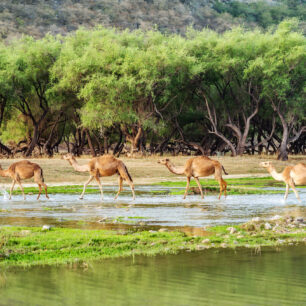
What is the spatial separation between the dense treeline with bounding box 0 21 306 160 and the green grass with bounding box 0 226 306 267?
102 ft

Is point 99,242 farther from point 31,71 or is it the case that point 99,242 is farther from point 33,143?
point 33,143

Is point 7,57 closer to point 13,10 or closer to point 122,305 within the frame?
point 122,305

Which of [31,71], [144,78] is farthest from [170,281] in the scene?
[31,71]

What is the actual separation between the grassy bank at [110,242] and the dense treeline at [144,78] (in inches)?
1216

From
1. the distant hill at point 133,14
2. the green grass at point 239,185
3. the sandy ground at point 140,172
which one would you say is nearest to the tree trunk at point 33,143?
the sandy ground at point 140,172

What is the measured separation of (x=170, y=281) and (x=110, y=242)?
2.86 metres

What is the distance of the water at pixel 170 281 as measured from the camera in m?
7.45

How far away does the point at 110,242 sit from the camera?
11.2 metres

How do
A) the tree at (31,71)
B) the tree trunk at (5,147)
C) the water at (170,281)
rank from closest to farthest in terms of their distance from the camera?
1. the water at (170,281)
2. the tree at (31,71)
3. the tree trunk at (5,147)

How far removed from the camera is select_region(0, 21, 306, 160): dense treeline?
44125 mm

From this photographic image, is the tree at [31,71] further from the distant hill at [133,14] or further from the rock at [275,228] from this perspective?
the rock at [275,228]

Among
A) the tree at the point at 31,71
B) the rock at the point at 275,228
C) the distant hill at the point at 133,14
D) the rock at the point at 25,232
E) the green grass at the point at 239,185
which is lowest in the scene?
the green grass at the point at 239,185

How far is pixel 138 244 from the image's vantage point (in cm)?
1107

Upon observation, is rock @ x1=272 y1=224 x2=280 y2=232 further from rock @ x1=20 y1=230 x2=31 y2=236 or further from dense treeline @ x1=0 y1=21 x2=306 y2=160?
dense treeline @ x1=0 y1=21 x2=306 y2=160
